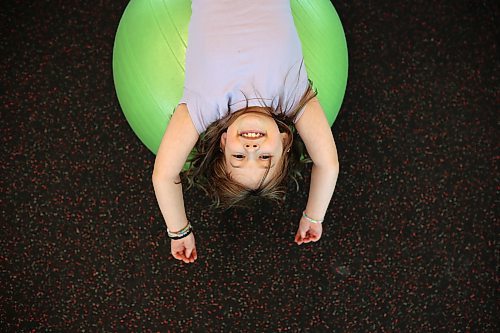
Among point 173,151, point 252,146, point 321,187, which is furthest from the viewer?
point 321,187

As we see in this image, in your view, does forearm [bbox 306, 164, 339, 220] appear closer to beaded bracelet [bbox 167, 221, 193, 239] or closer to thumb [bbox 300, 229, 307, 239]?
thumb [bbox 300, 229, 307, 239]

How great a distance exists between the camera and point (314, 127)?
1076 mm

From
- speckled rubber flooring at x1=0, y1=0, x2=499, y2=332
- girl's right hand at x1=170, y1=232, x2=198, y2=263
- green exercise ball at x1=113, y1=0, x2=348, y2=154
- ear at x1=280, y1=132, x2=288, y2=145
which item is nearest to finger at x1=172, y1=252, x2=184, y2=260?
girl's right hand at x1=170, y1=232, x2=198, y2=263

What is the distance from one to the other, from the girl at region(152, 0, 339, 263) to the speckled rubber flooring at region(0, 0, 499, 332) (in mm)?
323

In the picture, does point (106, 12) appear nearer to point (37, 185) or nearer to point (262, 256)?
point (37, 185)

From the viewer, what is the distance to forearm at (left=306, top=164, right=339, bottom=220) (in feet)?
3.68

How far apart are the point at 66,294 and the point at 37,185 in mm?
293

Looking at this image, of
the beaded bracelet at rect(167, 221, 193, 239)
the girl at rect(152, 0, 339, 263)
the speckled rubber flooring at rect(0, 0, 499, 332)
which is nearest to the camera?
the girl at rect(152, 0, 339, 263)

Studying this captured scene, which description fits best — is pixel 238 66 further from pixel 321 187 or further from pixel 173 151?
pixel 321 187

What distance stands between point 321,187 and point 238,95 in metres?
0.28

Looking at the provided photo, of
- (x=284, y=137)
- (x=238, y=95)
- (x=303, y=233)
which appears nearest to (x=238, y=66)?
(x=238, y=95)

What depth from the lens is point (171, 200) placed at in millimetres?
1116

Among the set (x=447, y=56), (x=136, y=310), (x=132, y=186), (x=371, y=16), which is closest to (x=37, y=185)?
(x=132, y=186)

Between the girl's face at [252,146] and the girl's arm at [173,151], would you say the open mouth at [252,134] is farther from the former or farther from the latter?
the girl's arm at [173,151]
